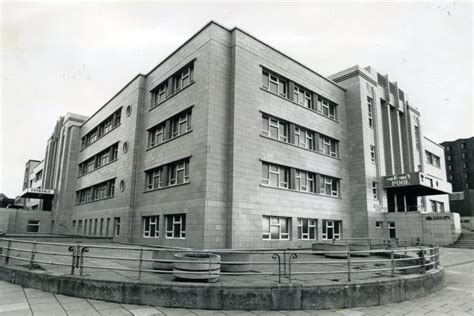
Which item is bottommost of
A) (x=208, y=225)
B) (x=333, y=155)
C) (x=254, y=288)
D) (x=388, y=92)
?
(x=254, y=288)

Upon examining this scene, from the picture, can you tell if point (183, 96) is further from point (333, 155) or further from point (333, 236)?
point (333, 236)

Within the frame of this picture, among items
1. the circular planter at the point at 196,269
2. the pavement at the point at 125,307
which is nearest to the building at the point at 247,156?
the circular planter at the point at 196,269

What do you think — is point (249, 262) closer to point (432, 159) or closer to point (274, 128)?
point (274, 128)

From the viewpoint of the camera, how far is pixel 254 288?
7.86 metres

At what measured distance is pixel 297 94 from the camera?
25984 mm

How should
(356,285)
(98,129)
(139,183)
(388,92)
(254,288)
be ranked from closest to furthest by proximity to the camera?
(254,288), (356,285), (139,183), (388,92), (98,129)

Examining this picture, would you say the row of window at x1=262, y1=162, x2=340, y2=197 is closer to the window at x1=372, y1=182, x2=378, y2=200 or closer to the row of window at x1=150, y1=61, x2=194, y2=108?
the window at x1=372, y1=182, x2=378, y2=200

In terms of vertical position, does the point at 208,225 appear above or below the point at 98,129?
below

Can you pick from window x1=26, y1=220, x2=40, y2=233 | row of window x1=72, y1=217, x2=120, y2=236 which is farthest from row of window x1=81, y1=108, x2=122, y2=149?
window x1=26, y1=220, x2=40, y2=233

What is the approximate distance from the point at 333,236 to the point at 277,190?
7.93 metres

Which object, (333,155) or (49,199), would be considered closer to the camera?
(333,155)

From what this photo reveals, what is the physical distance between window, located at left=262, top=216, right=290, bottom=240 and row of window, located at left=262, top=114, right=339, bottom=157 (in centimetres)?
566

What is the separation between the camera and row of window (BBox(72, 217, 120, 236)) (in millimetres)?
27688

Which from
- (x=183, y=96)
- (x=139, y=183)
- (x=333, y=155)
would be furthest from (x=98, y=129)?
(x=333, y=155)
